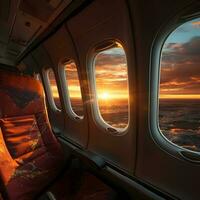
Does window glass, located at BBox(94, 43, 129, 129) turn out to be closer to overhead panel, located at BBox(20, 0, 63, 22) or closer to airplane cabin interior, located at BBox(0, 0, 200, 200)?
airplane cabin interior, located at BBox(0, 0, 200, 200)

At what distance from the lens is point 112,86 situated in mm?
2453

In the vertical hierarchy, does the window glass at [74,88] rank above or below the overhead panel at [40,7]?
below

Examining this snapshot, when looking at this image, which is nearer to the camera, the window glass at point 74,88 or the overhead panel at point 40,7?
the overhead panel at point 40,7

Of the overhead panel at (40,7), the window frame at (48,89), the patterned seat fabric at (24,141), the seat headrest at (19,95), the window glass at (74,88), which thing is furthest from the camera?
the window frame at (48,89)

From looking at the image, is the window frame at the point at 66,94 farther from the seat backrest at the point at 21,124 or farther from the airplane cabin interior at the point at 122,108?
the seat backrest at the point at 21,124

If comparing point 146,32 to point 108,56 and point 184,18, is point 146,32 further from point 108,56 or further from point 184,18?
point 108,56

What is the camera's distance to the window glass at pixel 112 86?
2176 mm

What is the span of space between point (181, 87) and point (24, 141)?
5.93ft

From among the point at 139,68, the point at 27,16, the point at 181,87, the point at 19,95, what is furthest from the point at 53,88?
the point at 181,87

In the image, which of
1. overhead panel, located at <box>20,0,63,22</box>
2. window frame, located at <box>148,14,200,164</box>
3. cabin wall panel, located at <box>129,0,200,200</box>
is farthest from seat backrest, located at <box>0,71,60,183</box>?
window frame, located at <box>148,14,200,164</box>

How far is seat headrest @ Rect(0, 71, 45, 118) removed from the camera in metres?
1.66

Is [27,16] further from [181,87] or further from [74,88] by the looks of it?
[181,87]

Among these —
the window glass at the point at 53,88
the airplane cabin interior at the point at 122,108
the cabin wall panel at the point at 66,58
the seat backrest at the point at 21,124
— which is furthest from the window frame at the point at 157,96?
the window glass at the point at 53,88

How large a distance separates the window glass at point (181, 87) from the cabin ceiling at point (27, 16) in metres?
1.28
